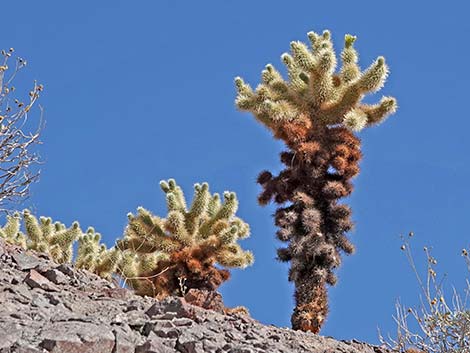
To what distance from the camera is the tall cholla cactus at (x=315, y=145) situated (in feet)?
48.8

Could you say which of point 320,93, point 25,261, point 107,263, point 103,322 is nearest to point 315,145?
point 320,93

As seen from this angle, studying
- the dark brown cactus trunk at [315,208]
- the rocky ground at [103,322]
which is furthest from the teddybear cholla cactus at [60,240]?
the rocky ground at [103,322]

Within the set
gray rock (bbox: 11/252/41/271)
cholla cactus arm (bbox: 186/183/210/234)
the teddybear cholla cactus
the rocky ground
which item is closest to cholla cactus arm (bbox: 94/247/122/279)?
the teddybear cholla cactus

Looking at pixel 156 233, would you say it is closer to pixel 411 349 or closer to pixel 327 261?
pixel 327 261

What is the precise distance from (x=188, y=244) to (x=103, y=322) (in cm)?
933

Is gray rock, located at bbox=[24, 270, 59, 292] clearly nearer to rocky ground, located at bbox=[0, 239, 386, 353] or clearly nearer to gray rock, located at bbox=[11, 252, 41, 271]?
A: rocky ground, located at bbox=[0, 239, 386, 353]

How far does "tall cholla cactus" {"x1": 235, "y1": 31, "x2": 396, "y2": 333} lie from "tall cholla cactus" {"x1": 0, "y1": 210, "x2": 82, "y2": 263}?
4.04 metres

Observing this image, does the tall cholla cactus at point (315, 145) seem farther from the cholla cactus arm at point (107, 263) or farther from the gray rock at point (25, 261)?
the gray rock at point (25, 261)

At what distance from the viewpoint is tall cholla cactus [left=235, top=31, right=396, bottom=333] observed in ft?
48.8

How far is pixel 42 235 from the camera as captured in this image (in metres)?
17.6

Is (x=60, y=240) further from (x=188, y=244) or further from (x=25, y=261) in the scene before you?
(x=25, y=261)

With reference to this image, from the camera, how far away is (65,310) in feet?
28.1

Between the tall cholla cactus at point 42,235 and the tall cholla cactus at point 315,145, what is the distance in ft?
13.3

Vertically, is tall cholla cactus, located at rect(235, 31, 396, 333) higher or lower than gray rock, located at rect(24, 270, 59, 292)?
higher
